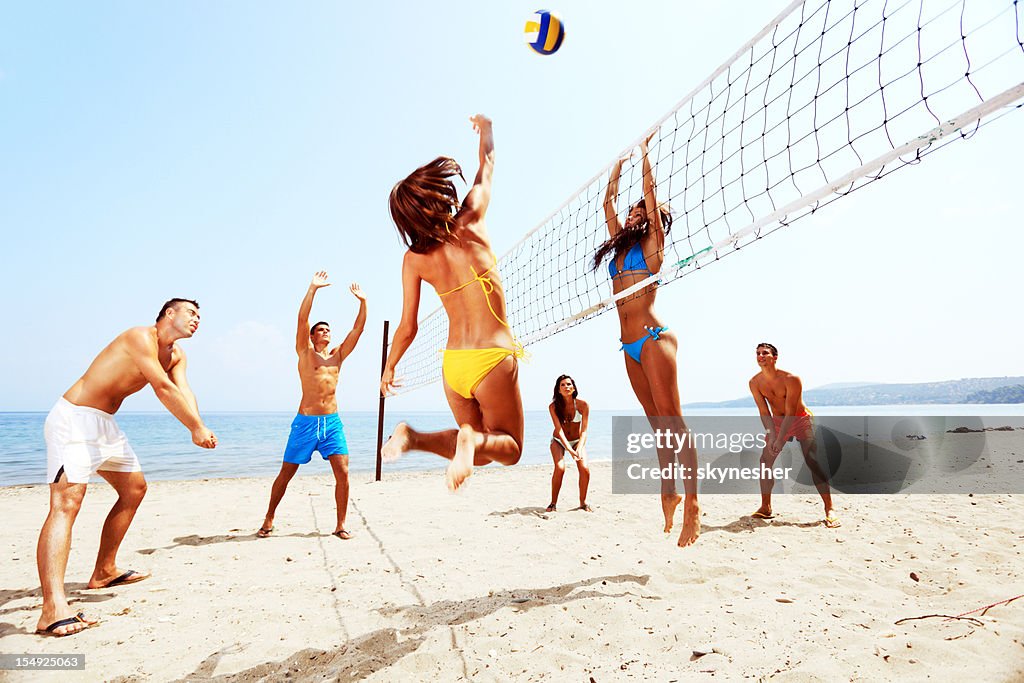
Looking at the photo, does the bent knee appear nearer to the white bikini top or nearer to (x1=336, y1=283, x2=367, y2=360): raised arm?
(x1=336, y1=283, x2=367, y2=360): raised arm

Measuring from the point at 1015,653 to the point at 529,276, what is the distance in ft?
11.9

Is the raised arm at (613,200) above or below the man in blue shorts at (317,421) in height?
above

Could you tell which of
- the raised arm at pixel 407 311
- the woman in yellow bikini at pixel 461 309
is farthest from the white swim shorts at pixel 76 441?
the woman in yellow bikini at pixel 461 309

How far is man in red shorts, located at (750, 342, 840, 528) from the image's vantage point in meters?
5.59

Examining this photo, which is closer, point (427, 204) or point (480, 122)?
point (427, 204)

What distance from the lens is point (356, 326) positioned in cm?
492

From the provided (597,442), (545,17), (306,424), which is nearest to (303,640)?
(306,424)

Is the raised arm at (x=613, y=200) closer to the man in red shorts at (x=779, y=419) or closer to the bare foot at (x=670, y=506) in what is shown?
the bare foot at (x=670, y=506)

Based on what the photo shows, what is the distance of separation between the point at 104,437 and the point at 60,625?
1.06 meters

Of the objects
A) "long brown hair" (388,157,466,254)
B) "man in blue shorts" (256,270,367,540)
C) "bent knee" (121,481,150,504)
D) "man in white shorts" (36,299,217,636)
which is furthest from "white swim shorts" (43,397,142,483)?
"long brown hair" (388,157,466,254)

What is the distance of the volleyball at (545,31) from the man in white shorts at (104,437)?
2.87 meters

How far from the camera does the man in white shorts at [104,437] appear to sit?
3092 millimetres

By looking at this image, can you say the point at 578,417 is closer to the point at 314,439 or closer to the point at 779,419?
the point at 779,419

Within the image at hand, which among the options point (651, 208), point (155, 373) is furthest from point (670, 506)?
point (155, 373)
